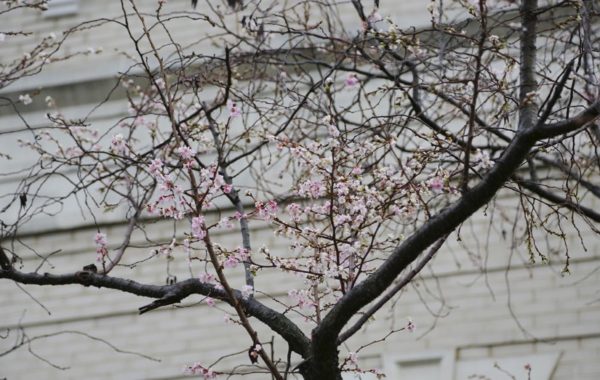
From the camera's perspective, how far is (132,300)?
7555 mm

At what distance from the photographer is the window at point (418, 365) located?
22.7 feet

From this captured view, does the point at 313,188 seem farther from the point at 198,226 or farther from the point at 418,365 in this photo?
the point at 418,365

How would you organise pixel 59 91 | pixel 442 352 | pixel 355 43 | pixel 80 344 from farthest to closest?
1. pixel 59 91
2. pixel 80 344
3. pixel 442 352
4. pixel 355 43

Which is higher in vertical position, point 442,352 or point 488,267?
point 488,267

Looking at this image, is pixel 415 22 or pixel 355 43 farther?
pixel 415 22

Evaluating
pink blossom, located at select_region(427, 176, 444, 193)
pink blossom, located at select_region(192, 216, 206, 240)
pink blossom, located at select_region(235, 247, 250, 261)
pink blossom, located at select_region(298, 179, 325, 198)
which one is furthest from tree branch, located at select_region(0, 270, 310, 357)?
pink blossom, located at select_region(427, 176, 444, 193)

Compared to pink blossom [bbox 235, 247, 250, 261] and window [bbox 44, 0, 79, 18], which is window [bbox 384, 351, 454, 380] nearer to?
pink blossom [bbox 235, 247, 250, 261]

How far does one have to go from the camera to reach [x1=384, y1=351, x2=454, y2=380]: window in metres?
6.93

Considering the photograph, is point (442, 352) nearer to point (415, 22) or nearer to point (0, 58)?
point (415, 22)

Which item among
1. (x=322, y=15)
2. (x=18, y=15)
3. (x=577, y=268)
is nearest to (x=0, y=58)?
(x=18, y=15)

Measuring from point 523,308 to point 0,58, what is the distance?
14.2 ft

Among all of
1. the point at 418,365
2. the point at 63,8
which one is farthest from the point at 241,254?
the point at 63,8

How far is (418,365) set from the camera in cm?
698

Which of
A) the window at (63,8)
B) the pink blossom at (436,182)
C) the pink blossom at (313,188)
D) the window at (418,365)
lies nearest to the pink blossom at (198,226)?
the pink blossom at (313,188)
